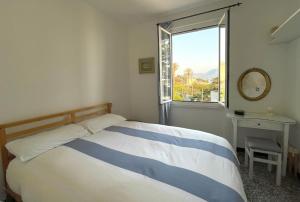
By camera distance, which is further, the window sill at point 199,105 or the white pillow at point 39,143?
the window sill at point 199,105

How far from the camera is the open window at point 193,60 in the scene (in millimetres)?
2908

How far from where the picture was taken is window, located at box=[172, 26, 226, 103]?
299 cm

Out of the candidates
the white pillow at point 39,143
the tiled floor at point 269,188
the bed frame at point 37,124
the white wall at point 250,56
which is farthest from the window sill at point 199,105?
the white pillow at point 39,143

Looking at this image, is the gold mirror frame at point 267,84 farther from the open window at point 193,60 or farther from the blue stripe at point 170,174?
the blue stripe at point 170,174

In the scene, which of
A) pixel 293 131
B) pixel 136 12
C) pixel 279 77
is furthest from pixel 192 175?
pixel 136 12

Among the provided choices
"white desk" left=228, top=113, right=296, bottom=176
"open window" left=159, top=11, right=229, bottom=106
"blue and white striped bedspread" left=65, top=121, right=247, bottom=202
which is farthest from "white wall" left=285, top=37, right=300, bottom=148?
"blue and white striped bedspread" left=65, top=121, right=247, bottom=202

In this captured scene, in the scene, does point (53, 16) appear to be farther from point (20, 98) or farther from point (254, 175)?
point (254, 175)

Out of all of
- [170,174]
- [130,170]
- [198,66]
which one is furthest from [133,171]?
[198,66]

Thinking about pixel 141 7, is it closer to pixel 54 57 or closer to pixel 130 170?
pixel 54 57

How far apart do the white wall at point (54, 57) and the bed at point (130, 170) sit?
31 cm

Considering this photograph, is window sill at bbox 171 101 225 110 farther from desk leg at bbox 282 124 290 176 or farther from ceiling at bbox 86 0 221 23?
ceiling at bbox 86 0 221 23

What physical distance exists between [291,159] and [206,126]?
1236mm

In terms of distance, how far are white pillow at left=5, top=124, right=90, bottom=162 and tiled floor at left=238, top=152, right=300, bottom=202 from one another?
6.99 ft

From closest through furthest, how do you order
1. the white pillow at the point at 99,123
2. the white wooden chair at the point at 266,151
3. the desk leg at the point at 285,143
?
the white wooden chair at the point at 266,151, the desk leg at the point at 285,143, the white pillow at the point at 99,123
